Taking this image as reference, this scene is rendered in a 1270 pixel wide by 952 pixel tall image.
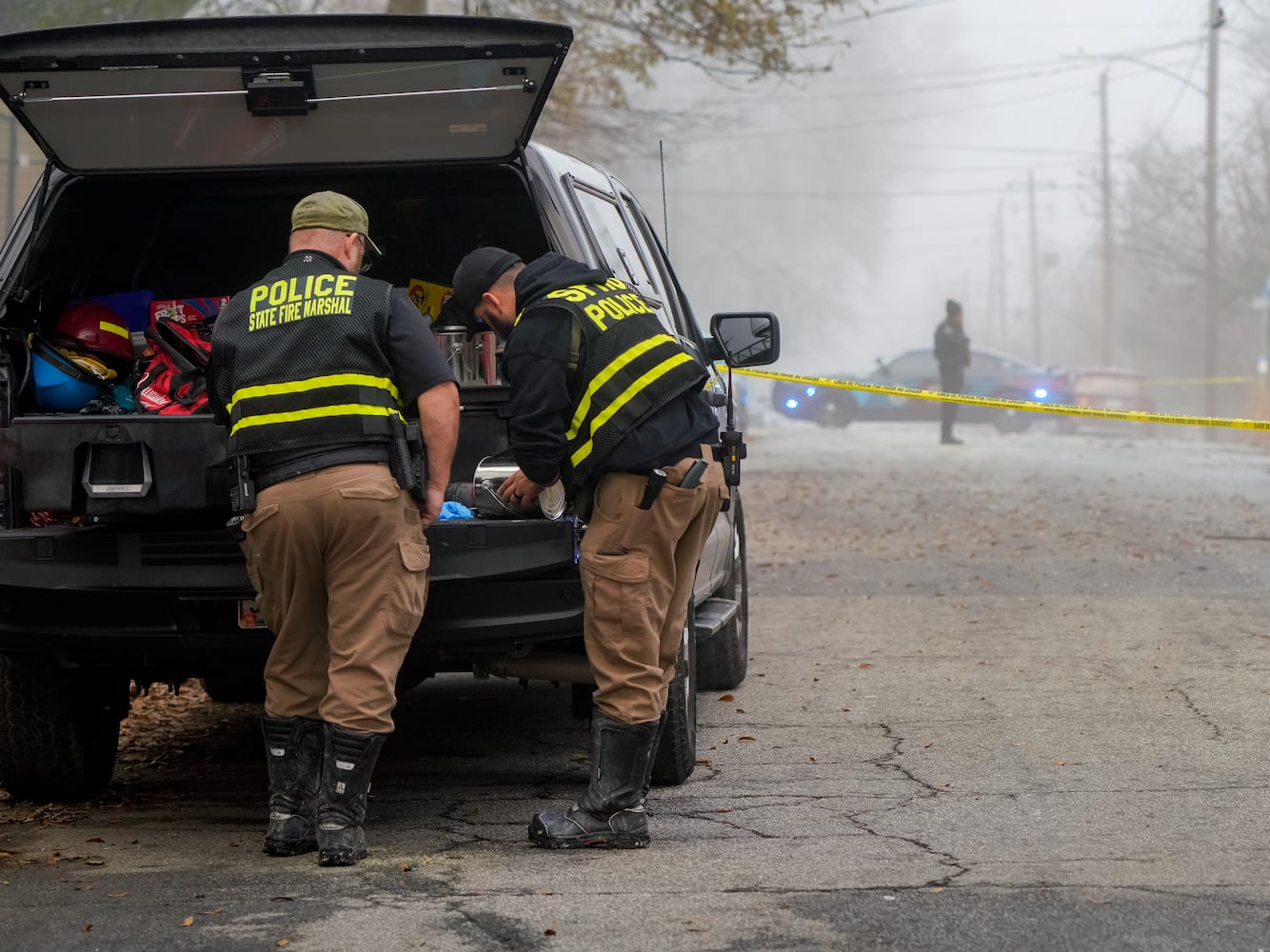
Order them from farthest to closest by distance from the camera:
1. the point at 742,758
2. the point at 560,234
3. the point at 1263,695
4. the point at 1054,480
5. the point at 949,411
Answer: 1. the point at 949,411
2. the point at 1054,480
3. the point at 1263,695
4. the point at 742,758
5. the point at 560,234

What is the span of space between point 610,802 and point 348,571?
931 millimetres

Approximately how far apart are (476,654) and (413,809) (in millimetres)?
671

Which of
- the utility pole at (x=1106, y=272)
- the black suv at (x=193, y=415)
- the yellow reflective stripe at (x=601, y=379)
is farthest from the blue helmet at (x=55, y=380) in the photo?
the utility pole at (x=1106, y=272)

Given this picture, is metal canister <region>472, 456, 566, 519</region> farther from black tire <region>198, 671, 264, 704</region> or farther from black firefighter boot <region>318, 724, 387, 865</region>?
black tire <region>198, 671, 264, 704</region>

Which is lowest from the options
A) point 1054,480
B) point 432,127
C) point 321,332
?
point 1054,480

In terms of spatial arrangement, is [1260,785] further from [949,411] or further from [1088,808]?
[949,411]

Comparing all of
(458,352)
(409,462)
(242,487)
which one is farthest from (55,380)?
(409,462)

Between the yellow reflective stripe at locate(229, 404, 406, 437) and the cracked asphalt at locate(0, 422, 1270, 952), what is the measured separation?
113 centimetres

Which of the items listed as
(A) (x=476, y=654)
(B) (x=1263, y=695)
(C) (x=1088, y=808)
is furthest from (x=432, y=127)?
(B) (x=1263, y=695)

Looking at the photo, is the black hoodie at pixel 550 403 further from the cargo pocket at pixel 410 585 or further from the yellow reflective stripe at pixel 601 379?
the cargo pocket at pixel 410 585

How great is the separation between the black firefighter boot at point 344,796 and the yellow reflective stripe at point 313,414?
31.1 inches

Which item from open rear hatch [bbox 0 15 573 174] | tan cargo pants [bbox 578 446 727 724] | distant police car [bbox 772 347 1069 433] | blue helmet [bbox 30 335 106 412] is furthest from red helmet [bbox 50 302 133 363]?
distant police car [bbox 772 347 1069 433]

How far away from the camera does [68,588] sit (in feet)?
16.2

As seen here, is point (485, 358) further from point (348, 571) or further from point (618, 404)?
point (348, 571)
